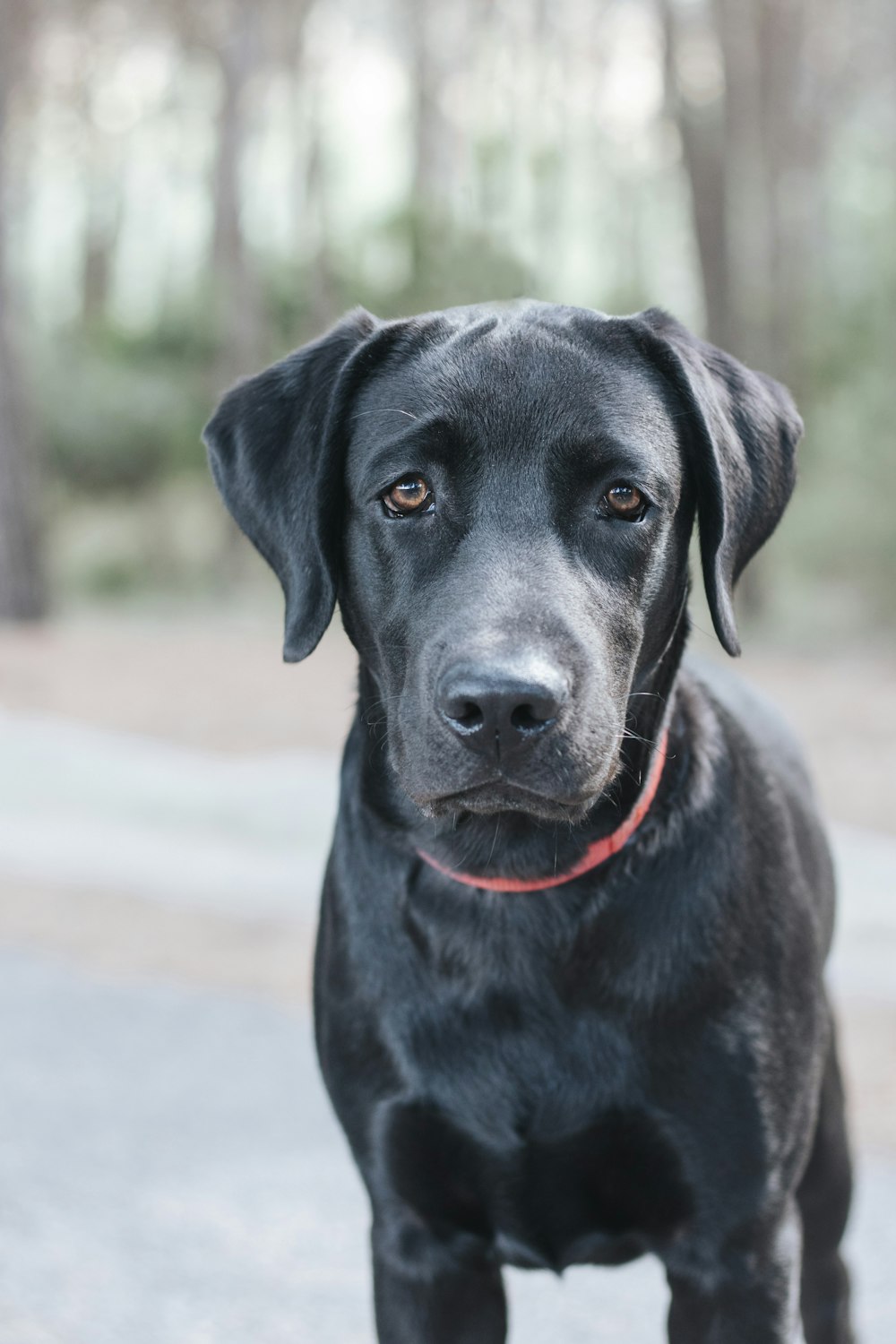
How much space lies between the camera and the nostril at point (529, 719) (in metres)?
1.94

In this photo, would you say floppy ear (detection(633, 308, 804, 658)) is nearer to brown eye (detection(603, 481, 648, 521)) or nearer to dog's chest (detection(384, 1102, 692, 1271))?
brown eye (detection(603, 481, 648, 521))

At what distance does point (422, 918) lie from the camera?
2.40 meters

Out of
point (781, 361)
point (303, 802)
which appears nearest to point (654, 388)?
point (303, 802)

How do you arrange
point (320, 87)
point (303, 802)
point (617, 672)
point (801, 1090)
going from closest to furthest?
point (617, 672), point (801, 1090), point (303, 802), point (320, 87)

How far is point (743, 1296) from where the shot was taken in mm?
2207

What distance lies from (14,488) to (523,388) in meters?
10.8

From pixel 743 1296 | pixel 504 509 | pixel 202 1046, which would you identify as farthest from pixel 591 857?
pixel 202 1046

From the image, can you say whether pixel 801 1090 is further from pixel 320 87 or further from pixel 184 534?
pixel 320 87

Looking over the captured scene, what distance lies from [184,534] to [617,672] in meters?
15.3

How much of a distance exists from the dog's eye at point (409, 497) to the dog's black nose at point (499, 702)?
1.34 ft

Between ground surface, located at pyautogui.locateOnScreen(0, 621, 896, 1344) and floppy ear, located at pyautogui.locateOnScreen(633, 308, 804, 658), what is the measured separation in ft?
2.90

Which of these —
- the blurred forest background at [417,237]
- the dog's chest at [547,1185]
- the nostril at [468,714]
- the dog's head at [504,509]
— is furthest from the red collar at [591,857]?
the blurred forest background at [417,237]

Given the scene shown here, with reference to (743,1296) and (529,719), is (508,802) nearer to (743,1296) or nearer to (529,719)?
(529,719)

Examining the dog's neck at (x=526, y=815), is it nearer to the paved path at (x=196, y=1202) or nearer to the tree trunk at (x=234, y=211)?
the paved path at (x=196, y=1202)
